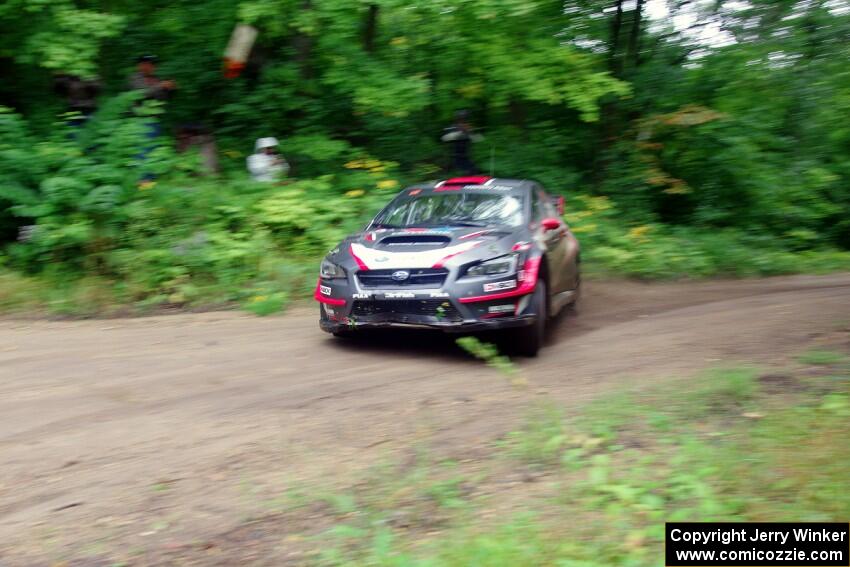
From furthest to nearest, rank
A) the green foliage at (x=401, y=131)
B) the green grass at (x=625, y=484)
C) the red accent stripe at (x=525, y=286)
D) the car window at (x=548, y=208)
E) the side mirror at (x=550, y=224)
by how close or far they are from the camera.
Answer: the green foliage at (x=401, y=131), the car window at (x=548, y=208), the side mirror at (x=550, y=224), the red accent stripe at (x=525, y=286), the green grass at (x=625, y=484)

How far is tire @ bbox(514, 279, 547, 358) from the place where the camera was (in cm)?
727

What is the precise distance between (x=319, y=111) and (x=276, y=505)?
11341mm

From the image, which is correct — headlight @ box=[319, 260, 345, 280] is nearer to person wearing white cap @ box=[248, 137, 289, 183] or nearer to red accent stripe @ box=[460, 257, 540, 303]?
red accent stripe @ box=[460, 257, 540, 303]

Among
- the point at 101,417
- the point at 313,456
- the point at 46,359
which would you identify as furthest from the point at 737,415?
the point at 46,359

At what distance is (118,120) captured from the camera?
10664 millimetres

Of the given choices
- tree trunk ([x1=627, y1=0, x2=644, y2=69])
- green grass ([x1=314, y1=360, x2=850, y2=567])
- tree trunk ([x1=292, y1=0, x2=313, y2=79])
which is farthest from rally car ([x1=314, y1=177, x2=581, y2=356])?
tree trunk ([x1=627, y1=0, x2=644, y2=69])

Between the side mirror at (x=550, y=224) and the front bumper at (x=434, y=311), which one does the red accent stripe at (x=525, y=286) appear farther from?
the side mirror at (x=550, y=224)

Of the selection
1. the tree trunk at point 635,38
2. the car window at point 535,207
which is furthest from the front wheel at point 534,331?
the tree trunk at point 635,38

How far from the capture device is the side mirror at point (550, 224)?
8.23 meters

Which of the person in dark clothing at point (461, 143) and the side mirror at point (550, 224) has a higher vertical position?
the side mirror at point (550, 224)

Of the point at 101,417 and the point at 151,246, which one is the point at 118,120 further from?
the point at 101,417

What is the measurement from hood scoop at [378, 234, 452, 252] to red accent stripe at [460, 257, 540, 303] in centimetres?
64

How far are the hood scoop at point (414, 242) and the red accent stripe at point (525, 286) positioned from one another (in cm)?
64

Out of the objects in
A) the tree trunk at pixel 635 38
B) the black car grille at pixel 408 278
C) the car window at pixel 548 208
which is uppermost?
the tree trunk at pixel 635 38
